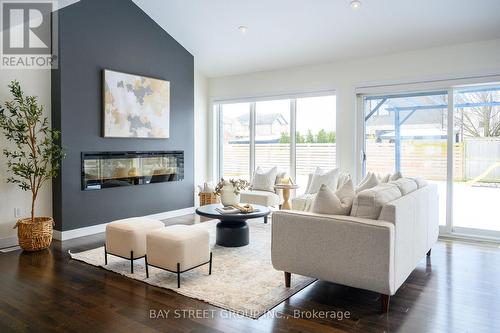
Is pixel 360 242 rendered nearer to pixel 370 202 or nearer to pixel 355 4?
Answer: pixel 370 202

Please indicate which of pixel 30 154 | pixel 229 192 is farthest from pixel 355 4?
pixel 30 154

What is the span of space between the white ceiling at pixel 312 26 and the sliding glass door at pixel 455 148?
0.80m

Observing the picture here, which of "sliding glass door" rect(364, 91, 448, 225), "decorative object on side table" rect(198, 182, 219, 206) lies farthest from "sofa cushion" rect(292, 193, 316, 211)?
"decorative object on side table" rect(198, 182, 219, 206)

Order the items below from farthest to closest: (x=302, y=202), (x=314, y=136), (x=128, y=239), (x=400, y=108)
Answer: (x=314, y=136) → (x=400, y=108) → (x=302, y=202) → (x=128, y=239)

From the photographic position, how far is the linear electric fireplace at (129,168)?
533cm

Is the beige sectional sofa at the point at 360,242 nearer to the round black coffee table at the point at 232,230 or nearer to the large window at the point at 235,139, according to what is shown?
the round black coffee table at the point at 232,230

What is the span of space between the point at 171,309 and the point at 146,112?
12.5 ft

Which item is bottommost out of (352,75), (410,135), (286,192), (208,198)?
(208,198)

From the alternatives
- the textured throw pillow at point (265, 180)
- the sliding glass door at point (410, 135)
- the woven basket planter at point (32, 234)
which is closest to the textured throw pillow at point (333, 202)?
the sliding glass door at point (410, 135)

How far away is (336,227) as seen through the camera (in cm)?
295

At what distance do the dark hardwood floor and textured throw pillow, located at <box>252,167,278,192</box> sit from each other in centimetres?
318

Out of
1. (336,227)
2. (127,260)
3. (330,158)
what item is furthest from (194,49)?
(336,227)

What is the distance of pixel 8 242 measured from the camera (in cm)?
474

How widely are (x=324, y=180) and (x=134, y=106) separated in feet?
10.2
